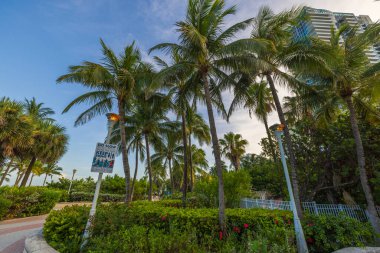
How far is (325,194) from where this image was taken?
1372cm

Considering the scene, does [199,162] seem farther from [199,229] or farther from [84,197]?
[199,229]

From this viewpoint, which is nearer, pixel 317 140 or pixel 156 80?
pixel 156 80

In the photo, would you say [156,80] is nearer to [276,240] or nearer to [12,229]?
[276,240]

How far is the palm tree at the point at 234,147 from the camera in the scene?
2588 centimetres

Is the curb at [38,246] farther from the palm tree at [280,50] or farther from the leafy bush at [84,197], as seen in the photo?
the leafy bush at [84,197]

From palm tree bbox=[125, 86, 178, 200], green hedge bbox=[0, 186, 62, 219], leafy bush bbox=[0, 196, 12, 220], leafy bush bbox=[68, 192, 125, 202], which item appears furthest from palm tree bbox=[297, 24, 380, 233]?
leafy bush bbox=[68, 192, 125, 202]

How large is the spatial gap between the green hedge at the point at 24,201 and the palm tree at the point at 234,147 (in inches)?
818

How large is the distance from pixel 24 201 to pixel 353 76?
20696 mm

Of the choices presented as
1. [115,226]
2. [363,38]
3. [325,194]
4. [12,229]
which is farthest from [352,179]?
[12,229]

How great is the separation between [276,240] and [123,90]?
9528 millimetres

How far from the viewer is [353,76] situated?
9.08m

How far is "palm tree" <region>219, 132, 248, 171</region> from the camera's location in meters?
25.9

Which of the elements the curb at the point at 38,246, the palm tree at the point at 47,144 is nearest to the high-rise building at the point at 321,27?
the curb at the point at 38,246

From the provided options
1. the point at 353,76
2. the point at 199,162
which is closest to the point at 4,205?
the point at 353,76
